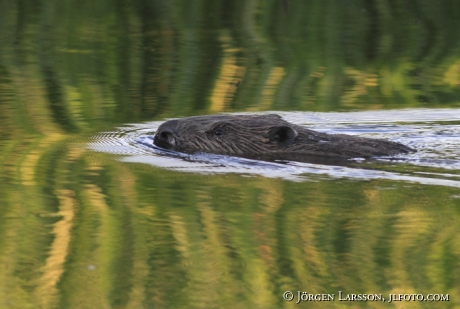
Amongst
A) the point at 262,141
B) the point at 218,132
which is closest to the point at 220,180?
the point at 262,141

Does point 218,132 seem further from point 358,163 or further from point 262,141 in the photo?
point 358,163

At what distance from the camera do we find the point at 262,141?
664 cm

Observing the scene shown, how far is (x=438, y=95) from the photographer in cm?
873

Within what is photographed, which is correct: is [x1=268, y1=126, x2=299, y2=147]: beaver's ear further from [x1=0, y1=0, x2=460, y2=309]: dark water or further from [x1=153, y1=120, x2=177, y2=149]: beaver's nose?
[x1=153, y1=120, x2=177, y2=149]: beaver's nose

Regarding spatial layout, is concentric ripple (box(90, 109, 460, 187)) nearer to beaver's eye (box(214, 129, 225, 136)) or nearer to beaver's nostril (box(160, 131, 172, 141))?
beaver's nostril (box(160, 131, 172, 141))

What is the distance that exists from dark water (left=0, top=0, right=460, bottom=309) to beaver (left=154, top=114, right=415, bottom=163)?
158mm

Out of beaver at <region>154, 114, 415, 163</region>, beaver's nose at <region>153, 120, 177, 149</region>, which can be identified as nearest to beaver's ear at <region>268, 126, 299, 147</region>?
beaver at <region>154, 114, 415, 163</region>

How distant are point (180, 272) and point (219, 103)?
14.4ft

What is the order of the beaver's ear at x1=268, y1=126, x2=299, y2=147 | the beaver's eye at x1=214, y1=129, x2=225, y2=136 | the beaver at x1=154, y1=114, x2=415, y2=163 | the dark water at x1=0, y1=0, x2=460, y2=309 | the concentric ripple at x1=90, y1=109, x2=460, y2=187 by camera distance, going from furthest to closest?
1. the beaver's eye at x1=214, y1=129, x2=225, y2=136
2. the beaver's ear at x1=268, y1=126, x2=299, y2=147
3. the beaver at x1=154, y1=114, x2=415, y2=163
4. the concentric ripple at x1=90, y1=109, x2=460, y2=187
5. the dark water at x1=0, y1=0, x2=460, y2=309

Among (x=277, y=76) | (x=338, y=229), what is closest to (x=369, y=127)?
(x=277, y=76)

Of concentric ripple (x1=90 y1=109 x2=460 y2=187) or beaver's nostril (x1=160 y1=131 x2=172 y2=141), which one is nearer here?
concentric ripple (x1=90 y1=109 x2=460 y2=187)

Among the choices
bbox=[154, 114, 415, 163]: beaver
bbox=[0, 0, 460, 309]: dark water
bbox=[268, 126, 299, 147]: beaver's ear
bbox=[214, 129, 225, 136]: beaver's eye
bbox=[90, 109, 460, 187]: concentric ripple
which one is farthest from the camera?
bbox=[214, 129, 225, 136]: beaver's eye

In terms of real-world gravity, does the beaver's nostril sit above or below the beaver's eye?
below

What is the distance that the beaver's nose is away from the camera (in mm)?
6780
